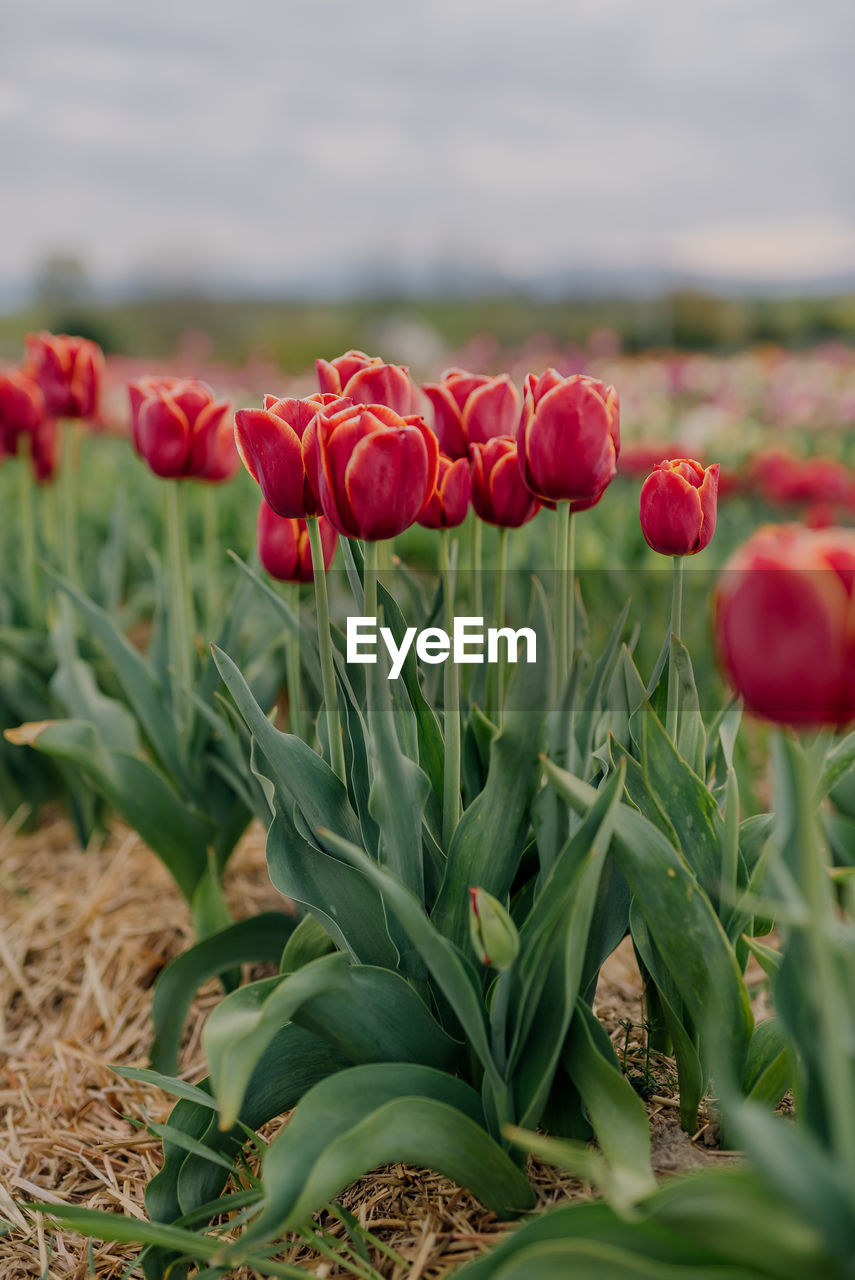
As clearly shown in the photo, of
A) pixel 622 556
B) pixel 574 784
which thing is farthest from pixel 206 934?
pixel 622 556

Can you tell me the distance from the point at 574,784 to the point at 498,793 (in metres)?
0.14

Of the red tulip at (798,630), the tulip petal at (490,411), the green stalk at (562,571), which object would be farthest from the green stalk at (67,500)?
the red tulip at (798,630)

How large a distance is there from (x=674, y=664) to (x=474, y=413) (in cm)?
37

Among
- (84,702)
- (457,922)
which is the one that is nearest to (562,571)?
(457,922)

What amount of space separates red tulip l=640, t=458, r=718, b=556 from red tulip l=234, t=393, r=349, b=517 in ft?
1.02

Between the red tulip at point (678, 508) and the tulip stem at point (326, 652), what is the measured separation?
1.01 ft

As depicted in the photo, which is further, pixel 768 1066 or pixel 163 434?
pixel 163 434

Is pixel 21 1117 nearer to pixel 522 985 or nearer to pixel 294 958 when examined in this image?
pixel 294 958

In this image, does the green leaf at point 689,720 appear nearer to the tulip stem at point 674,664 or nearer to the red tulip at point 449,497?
the tulip stem at point 674,664

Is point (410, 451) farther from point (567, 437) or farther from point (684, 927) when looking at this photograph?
point (684, 927)

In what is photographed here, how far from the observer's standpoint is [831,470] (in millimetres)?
3271

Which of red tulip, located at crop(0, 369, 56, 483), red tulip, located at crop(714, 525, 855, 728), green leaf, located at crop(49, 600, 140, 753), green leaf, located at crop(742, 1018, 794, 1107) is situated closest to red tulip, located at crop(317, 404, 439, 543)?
red tulip, located at crop(714, 525, 855, 728)

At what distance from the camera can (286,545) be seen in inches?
50.4

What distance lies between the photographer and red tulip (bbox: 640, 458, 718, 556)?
1.00 metres
